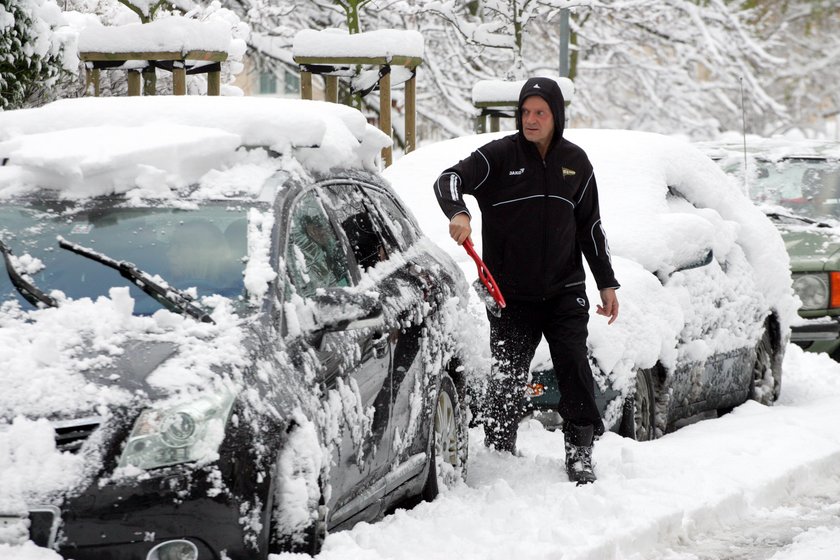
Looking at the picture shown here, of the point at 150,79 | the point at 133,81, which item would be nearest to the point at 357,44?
the point at 150,79

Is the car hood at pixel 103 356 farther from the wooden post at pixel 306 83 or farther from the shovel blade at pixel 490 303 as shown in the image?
the wooden post at pixel 306 83

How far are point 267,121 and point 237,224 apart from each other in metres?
0.60

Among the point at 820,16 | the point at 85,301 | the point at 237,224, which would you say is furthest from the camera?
the point at 820,16

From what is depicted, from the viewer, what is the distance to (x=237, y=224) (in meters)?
5.40

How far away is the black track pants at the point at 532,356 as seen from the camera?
7051 mm

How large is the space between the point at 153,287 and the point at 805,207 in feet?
28.4

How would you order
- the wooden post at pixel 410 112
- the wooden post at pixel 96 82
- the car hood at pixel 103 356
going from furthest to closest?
the wooden post at pixel 410 112
the wooden post at pixel 96 82
the car hood at pixel 103 356

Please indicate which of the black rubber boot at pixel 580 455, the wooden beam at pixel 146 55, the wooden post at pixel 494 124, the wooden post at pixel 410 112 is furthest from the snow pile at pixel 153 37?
the black rubber boot at pixel 580 455

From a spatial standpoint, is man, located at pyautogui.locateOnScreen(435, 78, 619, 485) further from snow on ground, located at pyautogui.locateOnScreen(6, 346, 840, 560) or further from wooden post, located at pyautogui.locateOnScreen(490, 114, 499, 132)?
wooden post, located at pyautogui.locateOnScreen(490, 114, 499, 132)

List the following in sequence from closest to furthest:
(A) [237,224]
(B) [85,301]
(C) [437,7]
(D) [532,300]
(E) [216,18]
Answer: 1. (B) [85,301]
2. (A) [237,224]
3. (D) [532,300]
4. (E) [216,18]
5. (C) [437,7]

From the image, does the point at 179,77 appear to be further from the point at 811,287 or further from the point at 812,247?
the point at 811,287

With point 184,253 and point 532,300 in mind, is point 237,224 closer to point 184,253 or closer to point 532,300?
point 184,253

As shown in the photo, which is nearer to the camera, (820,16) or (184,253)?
(184,253)

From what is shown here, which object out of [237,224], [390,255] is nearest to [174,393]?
[237,224]
